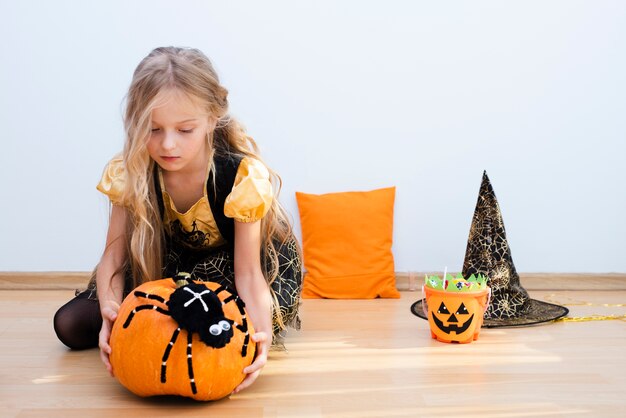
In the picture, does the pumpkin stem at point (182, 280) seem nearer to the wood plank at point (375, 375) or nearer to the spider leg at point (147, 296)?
the spider leg at point (147, 296)

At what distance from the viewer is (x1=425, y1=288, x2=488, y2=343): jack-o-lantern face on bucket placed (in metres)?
1.85

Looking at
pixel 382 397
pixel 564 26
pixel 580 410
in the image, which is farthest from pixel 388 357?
pixel 564 26

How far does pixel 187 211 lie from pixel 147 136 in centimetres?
26

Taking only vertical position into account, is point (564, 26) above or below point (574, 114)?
above

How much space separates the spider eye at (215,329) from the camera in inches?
53.4

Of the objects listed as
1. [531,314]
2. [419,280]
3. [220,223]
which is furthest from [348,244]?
[220,223]

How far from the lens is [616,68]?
8.50 feet

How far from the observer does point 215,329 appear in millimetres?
1357

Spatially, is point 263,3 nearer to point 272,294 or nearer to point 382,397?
point 272,294

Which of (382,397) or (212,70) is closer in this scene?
(382,397)

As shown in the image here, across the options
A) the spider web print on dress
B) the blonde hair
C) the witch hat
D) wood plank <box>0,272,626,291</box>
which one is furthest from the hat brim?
the blonde hair

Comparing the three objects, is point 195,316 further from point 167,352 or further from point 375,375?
point 375,375

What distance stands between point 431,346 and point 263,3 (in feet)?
4.26

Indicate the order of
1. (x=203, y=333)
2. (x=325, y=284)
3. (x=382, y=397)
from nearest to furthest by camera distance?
(x=203, y=333), (x=382, y=397), (x=325, y=284)
